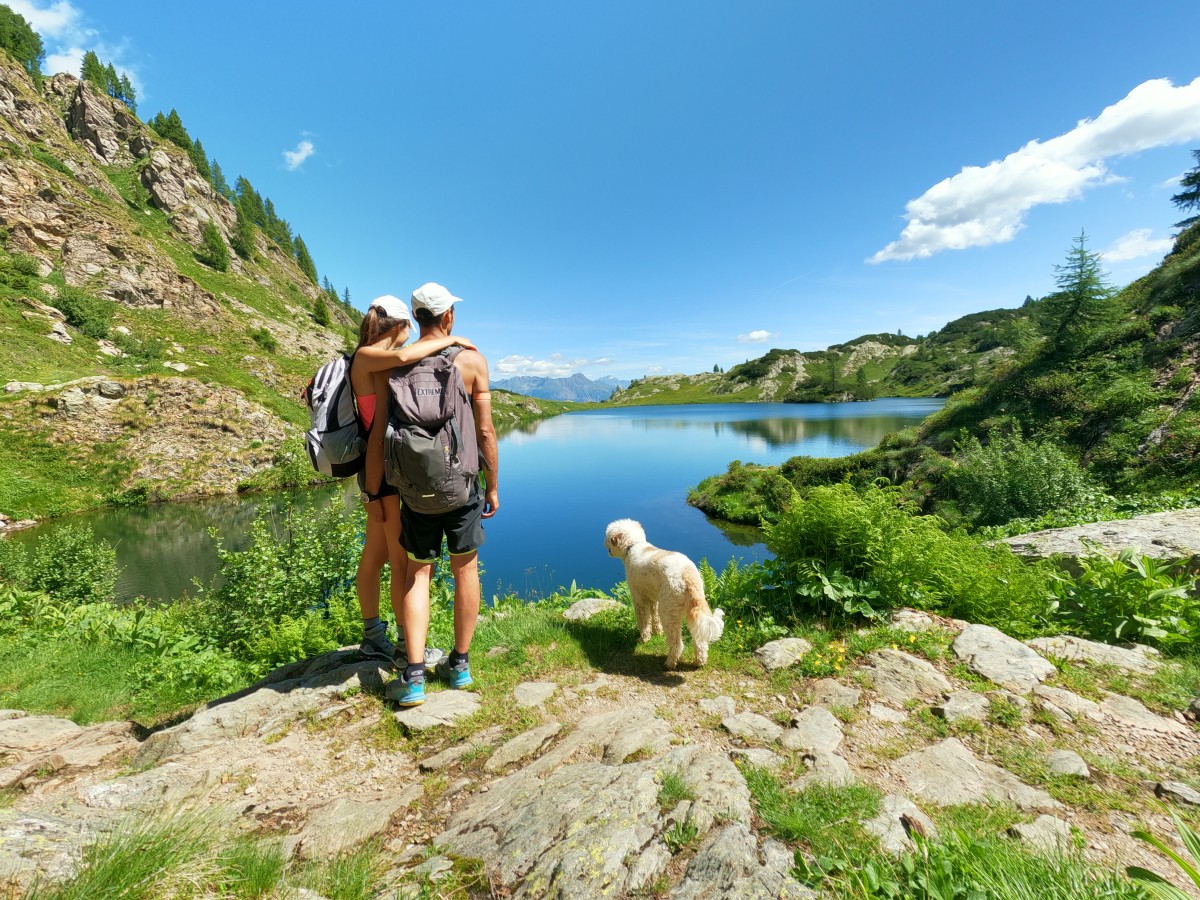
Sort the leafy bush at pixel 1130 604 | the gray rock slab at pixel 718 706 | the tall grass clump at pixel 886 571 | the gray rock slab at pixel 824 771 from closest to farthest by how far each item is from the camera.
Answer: the gray rock slab at pixel 824 771 < the gray rock slab at pixel 718 706 < the leafy bush at pixel 1130 604 < the tall grass clump at pixel 886 571

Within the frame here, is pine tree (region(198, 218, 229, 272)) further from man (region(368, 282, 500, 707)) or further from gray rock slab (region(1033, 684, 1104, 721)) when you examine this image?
gray rock slab (region(1033, 684, 1104, 721))

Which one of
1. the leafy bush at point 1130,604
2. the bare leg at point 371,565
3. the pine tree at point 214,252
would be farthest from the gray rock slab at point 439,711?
the pine tree at point 214,252

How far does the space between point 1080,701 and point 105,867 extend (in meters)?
5.69

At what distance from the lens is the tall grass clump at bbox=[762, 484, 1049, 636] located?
5.01 metres

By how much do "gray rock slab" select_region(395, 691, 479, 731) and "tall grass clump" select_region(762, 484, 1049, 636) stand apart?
3.53 meters

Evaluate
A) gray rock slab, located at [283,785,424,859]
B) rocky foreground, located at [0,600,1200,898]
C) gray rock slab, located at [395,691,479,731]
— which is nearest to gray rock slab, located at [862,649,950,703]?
rocky foreground, located at [0,600,1200,898]

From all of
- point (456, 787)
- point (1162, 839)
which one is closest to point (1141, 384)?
point (1162, 839)

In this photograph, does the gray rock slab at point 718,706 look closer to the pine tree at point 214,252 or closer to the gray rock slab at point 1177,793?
the gray rock slab at point 1177,793

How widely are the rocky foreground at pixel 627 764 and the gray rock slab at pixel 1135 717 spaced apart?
0.02 m

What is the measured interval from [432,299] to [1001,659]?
19.3 feet

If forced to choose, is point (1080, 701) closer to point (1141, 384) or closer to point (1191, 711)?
point (1191, 711)

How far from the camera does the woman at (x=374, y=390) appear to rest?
3.52m

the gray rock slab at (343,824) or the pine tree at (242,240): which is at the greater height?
the pine tree at (242,240)

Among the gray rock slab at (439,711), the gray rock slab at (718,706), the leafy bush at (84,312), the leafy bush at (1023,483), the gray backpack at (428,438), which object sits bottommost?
the leafy bush at (1023,483)
